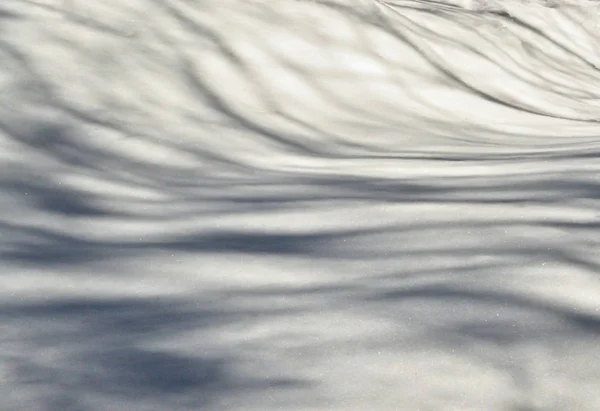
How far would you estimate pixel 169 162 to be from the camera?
1.38 m

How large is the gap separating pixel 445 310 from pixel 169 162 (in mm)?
737

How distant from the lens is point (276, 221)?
105cm

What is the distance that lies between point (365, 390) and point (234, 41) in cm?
147

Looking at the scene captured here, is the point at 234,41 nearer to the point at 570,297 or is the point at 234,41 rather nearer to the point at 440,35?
the point at 440,35

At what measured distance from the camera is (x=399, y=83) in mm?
2135

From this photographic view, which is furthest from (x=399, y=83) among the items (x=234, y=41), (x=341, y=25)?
(x=234, y=41)

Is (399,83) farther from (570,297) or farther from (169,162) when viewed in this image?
(570,297)

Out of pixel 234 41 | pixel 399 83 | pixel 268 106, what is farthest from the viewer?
pixel 399 83

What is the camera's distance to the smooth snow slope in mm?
651

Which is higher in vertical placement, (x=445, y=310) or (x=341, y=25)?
(x=341, y=25)

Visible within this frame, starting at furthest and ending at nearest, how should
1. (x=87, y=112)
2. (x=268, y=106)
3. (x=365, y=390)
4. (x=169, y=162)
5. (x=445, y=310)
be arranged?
(x=268, y=106), (x=87, y=112), (x=169, y=162), (x=445, y=310), (x=365, y=390)

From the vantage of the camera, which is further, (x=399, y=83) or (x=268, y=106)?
(x=399, y=83)

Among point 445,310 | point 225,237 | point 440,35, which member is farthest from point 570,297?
point 440,35

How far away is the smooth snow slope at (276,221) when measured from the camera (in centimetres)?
65
